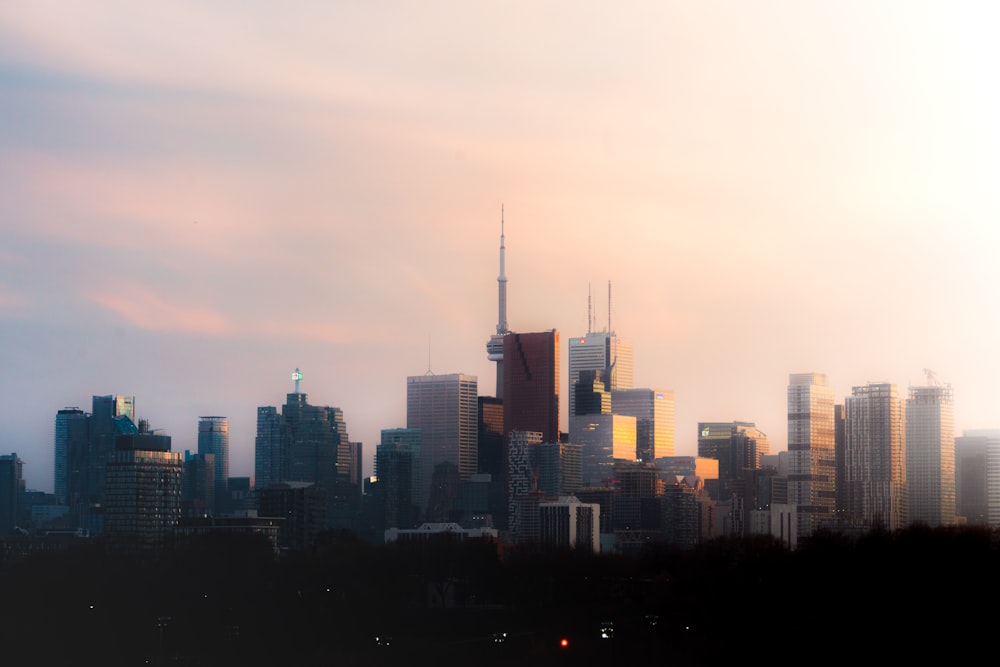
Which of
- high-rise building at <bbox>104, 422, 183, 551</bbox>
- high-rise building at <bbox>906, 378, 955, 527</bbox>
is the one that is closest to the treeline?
high-rise building at <bbox>104, 422, 183, 551</bbox>

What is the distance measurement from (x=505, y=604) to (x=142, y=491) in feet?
239

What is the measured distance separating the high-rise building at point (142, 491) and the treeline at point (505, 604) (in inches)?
1051

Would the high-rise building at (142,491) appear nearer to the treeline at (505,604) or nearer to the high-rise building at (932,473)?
the treeline at (505,604)

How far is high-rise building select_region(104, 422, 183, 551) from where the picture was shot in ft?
485

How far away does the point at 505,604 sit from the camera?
94.7 meters

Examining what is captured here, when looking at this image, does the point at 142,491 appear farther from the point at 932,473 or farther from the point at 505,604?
the point at 932,473

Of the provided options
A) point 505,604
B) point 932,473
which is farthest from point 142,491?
point 932,473

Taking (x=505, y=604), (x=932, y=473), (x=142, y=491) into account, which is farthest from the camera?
(x=932, y=473)

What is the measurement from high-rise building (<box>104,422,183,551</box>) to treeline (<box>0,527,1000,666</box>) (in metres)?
26.7

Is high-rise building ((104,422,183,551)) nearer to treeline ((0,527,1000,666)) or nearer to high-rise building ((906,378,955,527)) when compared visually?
treeline ((0,527,1000,666))

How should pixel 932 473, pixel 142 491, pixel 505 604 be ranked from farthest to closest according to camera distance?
pixel 932 473
pixel 142 491
pixel 505 604

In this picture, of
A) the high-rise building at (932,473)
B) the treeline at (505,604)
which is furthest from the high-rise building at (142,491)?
the high-rise building at (932,473)

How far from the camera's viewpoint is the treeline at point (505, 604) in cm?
5828

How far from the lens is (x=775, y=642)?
5925 centimetres
